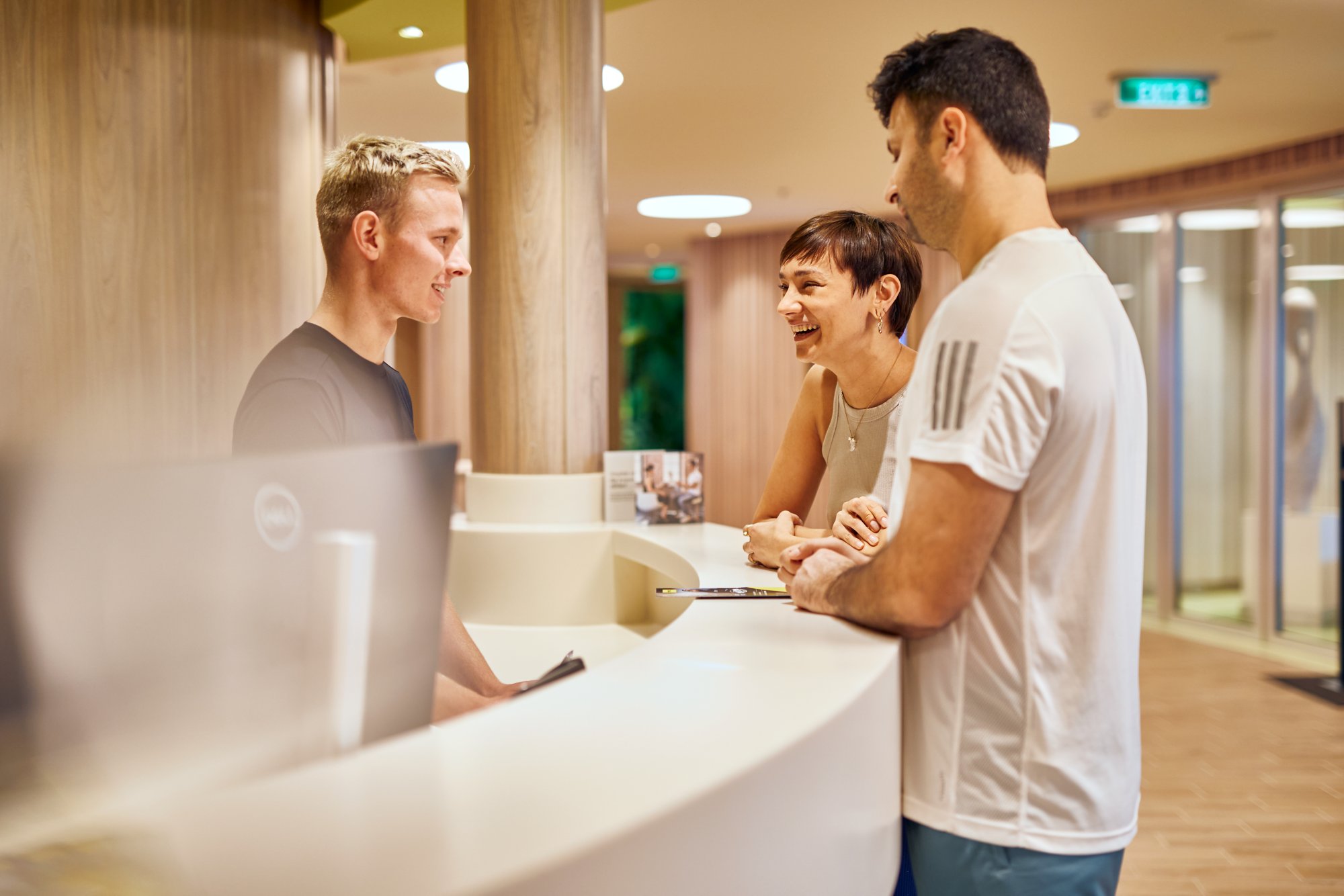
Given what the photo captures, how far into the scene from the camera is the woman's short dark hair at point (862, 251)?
2148 mm

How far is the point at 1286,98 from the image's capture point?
5.35 metres

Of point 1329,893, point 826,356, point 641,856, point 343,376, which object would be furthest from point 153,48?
point 1329,893

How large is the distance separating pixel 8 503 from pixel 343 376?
1149mm

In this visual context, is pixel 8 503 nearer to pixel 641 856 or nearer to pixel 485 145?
pixel 641 856

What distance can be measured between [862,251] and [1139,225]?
252 inches

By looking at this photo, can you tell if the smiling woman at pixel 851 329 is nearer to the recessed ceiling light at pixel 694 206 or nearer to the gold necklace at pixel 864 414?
the gold necklace at pixel 864 414

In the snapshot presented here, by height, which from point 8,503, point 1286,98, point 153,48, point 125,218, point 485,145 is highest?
point 1286,98

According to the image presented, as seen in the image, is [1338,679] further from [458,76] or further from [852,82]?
[458,76]

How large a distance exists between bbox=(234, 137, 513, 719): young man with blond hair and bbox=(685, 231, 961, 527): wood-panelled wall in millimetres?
8309

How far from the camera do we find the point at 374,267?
196 cm

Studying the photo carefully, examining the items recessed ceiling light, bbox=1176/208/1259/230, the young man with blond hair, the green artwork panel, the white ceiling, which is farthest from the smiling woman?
the green artwork panel

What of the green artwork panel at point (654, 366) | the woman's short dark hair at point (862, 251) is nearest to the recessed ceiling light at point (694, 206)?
the woman's short dark hair at point (862, 251)

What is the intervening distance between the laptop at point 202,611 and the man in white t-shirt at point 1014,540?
656 mm

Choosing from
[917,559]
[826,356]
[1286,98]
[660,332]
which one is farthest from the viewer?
[660,332]
